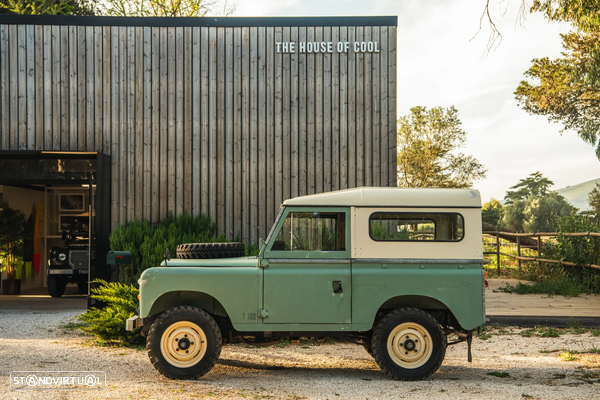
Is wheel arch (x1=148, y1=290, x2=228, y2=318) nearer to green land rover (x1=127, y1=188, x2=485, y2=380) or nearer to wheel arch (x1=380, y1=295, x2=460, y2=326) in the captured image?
green land rover (x1=127, y1=188, x2=485, y2=380)

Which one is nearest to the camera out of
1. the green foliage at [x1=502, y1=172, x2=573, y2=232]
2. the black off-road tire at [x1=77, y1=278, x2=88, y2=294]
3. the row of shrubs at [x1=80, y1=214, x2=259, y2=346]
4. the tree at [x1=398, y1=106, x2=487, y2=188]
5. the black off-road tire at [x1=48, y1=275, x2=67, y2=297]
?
the row of shrubs at [x1=80, y1=214, x2=259, y2=346]

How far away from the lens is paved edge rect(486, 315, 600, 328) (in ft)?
28.2

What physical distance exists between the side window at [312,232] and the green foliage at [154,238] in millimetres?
4110

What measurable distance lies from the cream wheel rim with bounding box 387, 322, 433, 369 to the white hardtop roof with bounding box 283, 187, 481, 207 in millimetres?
1279

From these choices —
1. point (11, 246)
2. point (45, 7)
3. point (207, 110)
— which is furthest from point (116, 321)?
point (45, 7)

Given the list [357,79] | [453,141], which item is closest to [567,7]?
[357,79]

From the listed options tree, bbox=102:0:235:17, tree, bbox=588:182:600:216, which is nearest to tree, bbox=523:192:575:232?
tree, bbox=588:182:600:216

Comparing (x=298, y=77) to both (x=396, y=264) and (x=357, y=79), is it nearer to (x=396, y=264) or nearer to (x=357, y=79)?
(x=357, y=79)

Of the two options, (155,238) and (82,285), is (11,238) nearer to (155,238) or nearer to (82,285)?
(82,285)

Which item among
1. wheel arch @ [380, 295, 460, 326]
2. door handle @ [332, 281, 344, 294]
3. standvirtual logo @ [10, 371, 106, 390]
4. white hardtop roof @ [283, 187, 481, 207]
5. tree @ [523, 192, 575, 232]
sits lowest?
standvirtual logo @ [10, 371, 106, 390]

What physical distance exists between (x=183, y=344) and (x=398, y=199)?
8.89 feet

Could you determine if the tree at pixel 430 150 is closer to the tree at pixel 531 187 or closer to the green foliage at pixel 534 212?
the green foliage at pixel 534 212

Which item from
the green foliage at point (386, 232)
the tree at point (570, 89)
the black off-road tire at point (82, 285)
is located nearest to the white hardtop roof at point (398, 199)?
the green foliage at point (386, 232)

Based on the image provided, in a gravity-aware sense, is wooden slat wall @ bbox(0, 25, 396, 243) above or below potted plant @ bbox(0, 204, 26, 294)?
above
